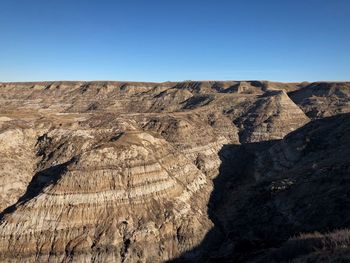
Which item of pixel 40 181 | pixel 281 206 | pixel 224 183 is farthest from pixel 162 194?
pixel 224 183

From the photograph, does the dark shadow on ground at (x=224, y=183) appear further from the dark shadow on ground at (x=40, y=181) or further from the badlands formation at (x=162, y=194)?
the dark shadow on ground at (x=40, y=181)

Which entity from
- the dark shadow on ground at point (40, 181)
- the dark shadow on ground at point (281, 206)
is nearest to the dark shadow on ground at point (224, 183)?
the dark shadow on ground at point (281, 206)

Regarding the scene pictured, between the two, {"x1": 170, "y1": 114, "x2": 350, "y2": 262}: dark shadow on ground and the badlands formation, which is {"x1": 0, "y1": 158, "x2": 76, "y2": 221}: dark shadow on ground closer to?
the badlands formation

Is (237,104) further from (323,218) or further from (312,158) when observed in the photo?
(323,218)

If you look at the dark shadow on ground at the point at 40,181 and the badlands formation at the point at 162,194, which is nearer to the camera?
the badlands formation at the point at 162,194

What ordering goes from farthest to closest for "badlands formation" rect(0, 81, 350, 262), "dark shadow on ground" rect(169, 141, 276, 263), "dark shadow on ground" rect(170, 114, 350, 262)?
"dark shadow on ground" rect(169, 141, 276, 263) < "dark shadow on ground" rect(170, 114, 350, 262) < "badlands formation" rect(0, 81, 350, 262)

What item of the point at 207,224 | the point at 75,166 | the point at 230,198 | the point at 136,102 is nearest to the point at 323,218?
the point at 207,224

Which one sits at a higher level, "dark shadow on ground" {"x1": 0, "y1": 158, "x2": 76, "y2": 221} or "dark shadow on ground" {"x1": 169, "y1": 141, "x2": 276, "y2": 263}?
"dark shadow on ground" {"x1": 0, "y1": 158, "x2": 76, "y2": 221}

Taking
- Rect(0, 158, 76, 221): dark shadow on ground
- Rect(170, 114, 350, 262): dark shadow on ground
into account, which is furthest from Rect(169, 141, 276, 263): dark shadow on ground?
Rect(0, 158, 76, 221): dark shadow on ground
